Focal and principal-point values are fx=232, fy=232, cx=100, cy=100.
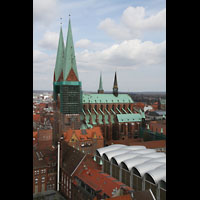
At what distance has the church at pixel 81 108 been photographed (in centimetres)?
1941

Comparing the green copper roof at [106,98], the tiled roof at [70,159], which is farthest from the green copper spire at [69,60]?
the tiled roof at [70,159]

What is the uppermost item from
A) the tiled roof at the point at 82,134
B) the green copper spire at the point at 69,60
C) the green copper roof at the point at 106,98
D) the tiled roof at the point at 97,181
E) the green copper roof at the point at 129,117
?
the green copper spire at the point at 69,60

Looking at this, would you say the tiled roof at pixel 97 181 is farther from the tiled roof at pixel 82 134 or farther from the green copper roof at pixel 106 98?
the green copper roof at pixel 106 98

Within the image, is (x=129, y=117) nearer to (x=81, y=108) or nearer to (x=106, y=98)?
(x=106, y=98)

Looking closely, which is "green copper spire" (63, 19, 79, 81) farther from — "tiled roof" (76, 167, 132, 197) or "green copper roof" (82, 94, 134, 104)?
"tiled roof" (76, 167, 132, 197)

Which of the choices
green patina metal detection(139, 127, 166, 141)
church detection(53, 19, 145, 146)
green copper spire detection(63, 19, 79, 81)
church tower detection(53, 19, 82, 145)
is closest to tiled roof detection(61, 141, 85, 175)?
church detection(53, 19, 145, 146)

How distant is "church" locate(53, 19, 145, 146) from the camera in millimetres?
19406

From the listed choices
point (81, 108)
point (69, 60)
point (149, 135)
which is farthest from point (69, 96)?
point (149, 135)

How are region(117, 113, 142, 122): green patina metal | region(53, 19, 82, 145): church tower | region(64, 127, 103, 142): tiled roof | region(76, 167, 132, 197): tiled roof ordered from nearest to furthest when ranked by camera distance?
1. region(76, 167, 132, 197): tiled roof
2. region(64, 127, 103, 142): tiled roof
3. region(53, 19, 82, 145): church tower
4. region(117, 113, 142, 122): green patina metal

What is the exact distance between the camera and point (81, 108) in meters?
20.7
